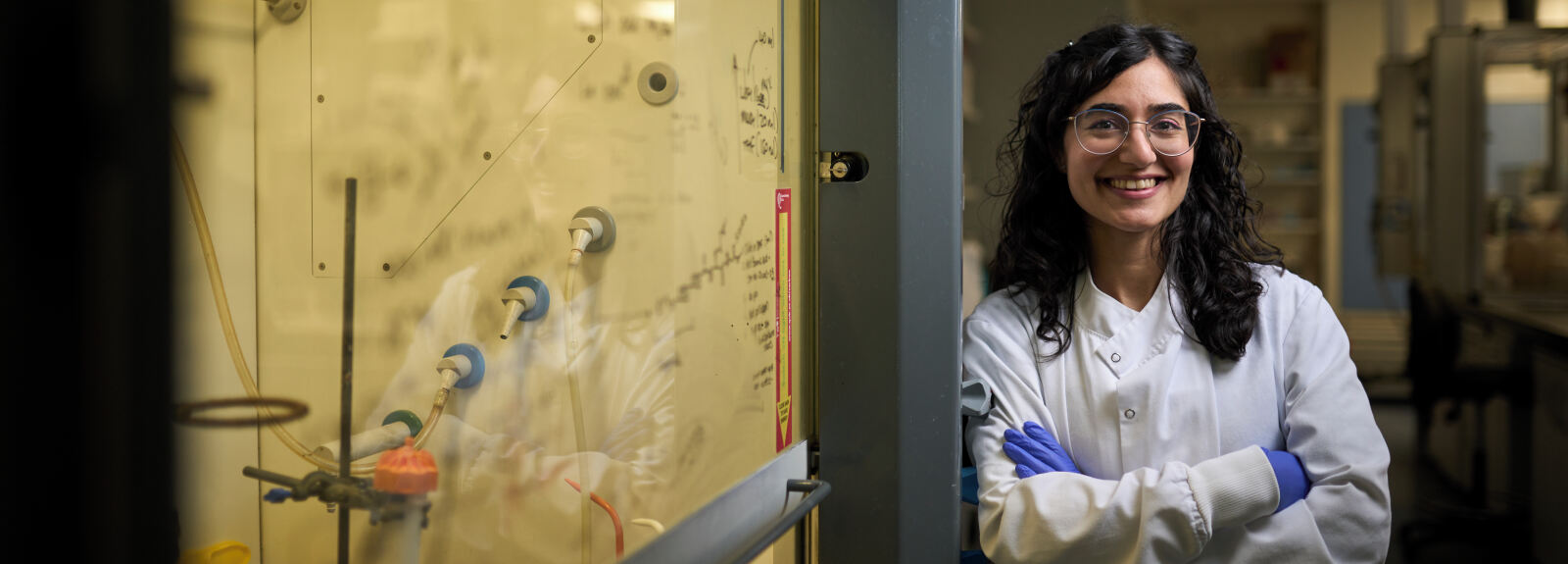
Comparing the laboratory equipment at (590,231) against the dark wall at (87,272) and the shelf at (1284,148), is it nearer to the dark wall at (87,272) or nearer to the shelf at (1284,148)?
the dark wall at (87,272)

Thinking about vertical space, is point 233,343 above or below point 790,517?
above

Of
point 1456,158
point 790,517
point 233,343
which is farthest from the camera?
point 1456,158

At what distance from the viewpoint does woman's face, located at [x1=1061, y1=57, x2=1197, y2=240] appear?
1236mm

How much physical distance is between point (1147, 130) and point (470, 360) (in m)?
0.85

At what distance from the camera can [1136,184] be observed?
4.08 feet

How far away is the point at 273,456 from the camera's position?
676 mm

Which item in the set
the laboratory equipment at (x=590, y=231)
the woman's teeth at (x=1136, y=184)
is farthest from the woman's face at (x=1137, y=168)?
the laboratory equipment at (x=590, y=231)

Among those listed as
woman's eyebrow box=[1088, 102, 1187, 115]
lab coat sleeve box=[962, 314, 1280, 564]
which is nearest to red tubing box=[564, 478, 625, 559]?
lab coat sleeve box=[962, 314, 1280, 564]

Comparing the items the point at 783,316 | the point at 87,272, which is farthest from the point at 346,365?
the point at 783,316

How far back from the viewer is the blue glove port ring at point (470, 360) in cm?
78

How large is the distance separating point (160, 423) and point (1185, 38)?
129 cm

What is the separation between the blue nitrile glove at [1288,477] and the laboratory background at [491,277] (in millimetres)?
340

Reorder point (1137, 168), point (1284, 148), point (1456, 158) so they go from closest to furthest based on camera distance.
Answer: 1. point (1137, 168)
2. point (1456, 158)
3. point (1284, 148)

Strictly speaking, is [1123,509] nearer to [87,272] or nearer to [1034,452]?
[1034,452]
